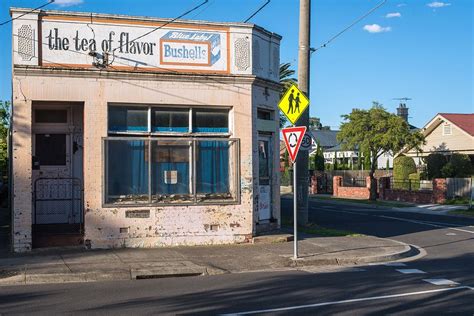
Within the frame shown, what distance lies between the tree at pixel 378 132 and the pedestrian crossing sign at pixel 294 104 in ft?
79.9

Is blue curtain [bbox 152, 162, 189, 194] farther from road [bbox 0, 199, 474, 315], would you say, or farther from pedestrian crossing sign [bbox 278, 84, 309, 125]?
road [bbox 0, 199, 474, 315]

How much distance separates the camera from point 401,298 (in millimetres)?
9055

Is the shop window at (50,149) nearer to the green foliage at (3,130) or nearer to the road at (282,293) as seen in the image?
the road at (282,293)

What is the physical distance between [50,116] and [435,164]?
109ft

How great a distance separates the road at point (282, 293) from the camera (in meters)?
8.26

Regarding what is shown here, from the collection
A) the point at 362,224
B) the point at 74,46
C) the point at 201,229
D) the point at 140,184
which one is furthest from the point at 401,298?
the point at 362,224

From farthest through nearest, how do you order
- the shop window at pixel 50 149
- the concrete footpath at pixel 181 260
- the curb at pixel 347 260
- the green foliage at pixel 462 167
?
the green foliage at pixel 462 167
the shop window at pixel 50 149
the curb at pixel 347 260
the concrete footpath at pixel 181 260

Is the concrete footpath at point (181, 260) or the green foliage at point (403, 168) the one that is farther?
the green foliage at point (403, 168)

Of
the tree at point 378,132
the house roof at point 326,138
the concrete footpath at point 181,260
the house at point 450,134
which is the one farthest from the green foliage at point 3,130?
the house roof at point 326,138

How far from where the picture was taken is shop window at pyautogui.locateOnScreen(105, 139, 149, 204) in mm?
14250

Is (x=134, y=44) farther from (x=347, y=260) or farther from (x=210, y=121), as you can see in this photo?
(x=347, y=260)

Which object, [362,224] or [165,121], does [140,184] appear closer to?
[165,121]

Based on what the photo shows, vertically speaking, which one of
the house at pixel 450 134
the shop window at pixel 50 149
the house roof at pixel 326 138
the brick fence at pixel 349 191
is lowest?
the brick fence at pixel 349 191

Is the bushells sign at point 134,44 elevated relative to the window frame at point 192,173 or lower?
elevated
